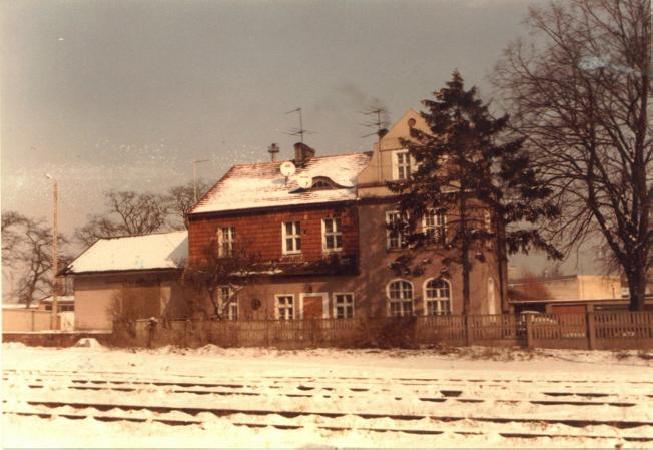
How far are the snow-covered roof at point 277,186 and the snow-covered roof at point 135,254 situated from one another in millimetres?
3744

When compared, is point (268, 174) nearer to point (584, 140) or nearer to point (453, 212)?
point (453, 212)

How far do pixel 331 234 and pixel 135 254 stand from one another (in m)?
12.3

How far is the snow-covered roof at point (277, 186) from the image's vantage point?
31.0 metres

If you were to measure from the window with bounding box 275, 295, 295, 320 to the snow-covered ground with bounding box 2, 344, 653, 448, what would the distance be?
366 inches

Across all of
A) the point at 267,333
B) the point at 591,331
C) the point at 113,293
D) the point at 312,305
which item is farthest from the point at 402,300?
the point at 113,293

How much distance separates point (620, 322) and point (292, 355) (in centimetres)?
1140

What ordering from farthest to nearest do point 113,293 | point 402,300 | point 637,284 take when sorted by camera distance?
Result: point 113,293 < point 402,300 < point 637,284

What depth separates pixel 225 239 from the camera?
32.1 meters

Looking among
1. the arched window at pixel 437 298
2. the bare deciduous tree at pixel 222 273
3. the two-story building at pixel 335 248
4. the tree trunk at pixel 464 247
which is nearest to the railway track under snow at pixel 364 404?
the tree trunk at pixel 464 247

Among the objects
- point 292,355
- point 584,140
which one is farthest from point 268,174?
point 584,140

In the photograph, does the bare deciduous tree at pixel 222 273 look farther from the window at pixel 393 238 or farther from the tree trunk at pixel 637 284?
the tree trunk at pixel 637 284

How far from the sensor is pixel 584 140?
77.3 ft

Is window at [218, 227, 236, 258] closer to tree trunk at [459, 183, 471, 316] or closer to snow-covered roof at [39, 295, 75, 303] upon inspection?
tree trunk at [459, 183, 471, 316]

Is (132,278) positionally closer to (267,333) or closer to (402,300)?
(267,333)
